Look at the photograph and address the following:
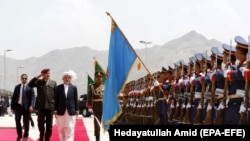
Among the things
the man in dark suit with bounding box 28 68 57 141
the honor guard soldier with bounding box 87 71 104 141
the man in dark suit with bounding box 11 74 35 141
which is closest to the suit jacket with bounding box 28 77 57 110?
the man in dark suit with bounding box 28 68 57 141

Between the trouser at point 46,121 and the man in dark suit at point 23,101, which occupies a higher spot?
the man in dark suit at point 23,101

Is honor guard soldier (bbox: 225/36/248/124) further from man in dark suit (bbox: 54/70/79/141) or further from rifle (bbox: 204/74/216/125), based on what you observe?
man in dark suit (bbox: 54/70/79/141)

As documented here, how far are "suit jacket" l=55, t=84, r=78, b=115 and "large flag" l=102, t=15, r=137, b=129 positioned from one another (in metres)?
0.67

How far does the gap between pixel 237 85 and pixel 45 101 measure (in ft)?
19.1

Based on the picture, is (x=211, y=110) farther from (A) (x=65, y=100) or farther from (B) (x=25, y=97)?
(B) (x=25, y=97)

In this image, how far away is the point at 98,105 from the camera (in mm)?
15711

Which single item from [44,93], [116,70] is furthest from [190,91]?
[44,93]

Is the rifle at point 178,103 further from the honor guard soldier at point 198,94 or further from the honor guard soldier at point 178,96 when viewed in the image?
the honor guard soldier at point 198,94

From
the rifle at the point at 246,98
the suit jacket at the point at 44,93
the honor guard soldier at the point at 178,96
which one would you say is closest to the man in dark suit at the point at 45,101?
the suit jacket at the point at 44,93

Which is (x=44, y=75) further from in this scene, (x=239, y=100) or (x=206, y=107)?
(x=239, y=100)

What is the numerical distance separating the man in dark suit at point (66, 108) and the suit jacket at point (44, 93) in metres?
0.88

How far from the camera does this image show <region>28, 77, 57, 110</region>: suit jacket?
1471 centimetres

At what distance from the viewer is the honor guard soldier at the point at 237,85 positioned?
32.1ft

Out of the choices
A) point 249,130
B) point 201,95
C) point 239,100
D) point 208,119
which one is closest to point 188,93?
point 201,95
